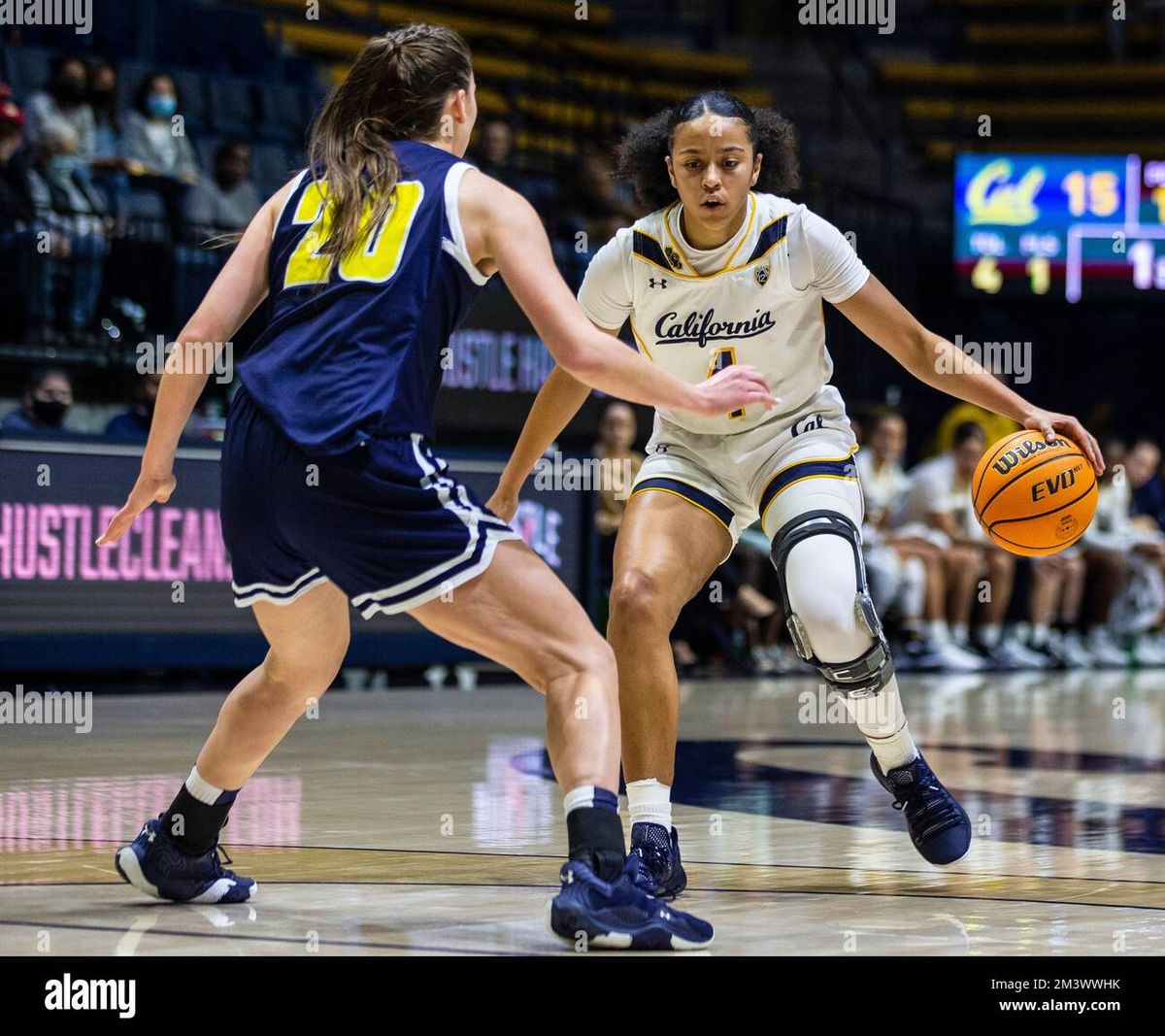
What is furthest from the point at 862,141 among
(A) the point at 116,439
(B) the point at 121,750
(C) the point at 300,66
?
(B) the point at 121,750

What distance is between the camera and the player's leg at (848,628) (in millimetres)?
4160

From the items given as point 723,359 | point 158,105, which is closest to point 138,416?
point 158,105

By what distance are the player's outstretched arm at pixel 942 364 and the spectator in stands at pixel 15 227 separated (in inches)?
269

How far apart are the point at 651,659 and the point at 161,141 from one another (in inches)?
334

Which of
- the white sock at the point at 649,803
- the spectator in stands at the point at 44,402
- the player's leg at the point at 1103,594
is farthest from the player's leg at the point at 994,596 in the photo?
the white sock at the point at 649,803

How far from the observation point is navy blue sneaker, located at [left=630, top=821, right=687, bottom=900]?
385cm

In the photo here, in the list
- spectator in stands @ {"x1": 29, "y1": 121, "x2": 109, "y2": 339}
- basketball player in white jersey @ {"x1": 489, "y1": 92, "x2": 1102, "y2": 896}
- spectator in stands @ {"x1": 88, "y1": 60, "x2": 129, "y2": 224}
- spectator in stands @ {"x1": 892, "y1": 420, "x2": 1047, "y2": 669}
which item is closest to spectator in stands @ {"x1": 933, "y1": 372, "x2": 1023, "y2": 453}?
spectator in stands @ {"x1": 892, "y1": 420, "x2": 1047, "y2": 669}

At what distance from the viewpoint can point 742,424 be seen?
444cm

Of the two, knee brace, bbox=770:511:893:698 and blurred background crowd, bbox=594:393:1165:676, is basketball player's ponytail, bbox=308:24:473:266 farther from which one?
blurred background crowd, bbox=594:393:1165:676

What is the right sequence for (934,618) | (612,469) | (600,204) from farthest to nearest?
(600,204) < (934,618) < (612,469)

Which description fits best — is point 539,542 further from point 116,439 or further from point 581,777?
point 581,777

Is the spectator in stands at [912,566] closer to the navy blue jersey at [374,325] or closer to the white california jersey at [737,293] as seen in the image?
the white california jersey at [737,293]

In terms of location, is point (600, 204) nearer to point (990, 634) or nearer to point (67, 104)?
point (67, 104)
